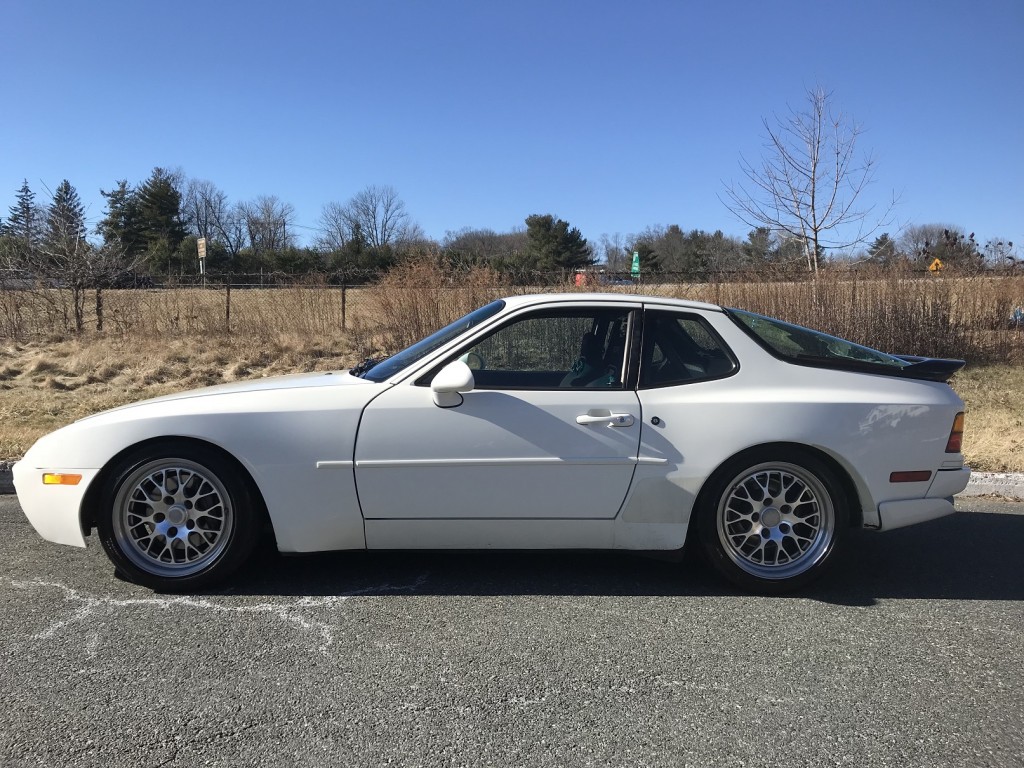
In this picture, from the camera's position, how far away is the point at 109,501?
141 inches

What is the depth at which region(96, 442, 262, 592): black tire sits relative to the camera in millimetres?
3582

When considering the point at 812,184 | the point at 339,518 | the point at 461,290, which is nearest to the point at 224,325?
the point at 461,290

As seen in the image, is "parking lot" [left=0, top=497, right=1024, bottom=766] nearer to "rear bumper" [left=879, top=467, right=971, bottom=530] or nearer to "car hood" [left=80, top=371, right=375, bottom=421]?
"rear bumper" [left=879, top=467, right=971, bottom=530]

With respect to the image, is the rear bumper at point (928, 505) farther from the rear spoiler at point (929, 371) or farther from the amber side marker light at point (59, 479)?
the amber side marker light at point (59, 479)

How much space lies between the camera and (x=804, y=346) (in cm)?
405

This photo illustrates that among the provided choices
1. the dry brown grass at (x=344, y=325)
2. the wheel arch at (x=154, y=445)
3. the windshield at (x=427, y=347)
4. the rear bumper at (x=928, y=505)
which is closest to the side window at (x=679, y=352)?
the windshield at (x=427, y=347)

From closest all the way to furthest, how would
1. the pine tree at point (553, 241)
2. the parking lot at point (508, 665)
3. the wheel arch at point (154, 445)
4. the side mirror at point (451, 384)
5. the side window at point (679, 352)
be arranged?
the parking lot at point (508, 665) → the side mirror at point (451, 384) → the wheel arch at point (154, 445) → the side window at point (679, 352) → the pine tree at point (553, 241)

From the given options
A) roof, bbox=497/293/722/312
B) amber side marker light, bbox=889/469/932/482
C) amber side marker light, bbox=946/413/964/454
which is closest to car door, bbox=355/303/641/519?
roof, bbox=497/293/722/312

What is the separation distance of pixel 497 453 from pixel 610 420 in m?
0.58

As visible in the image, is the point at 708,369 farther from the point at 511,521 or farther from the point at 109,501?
the point at 109,501

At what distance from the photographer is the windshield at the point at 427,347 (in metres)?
3.89

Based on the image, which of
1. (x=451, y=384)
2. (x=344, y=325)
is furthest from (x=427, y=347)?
(x=344, y=325)

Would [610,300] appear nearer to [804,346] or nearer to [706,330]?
[706,330]

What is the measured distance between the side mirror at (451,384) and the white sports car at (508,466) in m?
0.01
